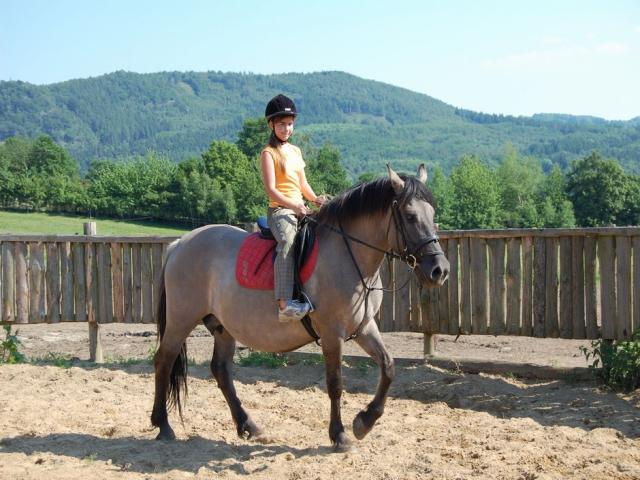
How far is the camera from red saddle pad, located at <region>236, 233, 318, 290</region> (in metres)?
6.03

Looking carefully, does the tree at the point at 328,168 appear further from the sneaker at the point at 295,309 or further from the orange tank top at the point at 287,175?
the sneaker at the point at 295,309

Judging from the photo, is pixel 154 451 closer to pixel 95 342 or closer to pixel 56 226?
pixel 95 342

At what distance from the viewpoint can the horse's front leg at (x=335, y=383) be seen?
5.93m

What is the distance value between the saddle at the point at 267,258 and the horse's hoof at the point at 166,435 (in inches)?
59.4

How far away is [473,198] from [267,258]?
66.5 meters

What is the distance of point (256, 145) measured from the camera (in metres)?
87.4

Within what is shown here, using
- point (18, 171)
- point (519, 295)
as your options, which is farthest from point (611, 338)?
point (18, 171)

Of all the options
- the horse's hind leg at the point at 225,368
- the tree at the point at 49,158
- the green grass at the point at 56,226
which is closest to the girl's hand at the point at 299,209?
the horse's hind leg at the point at 225,368

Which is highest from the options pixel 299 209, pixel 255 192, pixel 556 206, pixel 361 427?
pixel 255 192

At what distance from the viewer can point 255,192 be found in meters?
61.6

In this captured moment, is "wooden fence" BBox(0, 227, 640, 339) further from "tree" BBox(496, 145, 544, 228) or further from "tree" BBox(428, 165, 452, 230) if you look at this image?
"tree" BBox(496, 145, 544, 228)

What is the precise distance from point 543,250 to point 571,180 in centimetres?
5459

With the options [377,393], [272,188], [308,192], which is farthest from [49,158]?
[377,393]

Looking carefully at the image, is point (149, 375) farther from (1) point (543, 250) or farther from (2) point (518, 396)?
(1) point (543, 250)
